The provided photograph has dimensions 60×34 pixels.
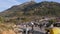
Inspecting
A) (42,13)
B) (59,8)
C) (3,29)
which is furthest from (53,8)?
(3,29)

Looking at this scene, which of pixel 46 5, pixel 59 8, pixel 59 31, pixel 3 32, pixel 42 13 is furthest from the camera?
pixel 46 5

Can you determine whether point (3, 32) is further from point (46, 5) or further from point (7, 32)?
point (46, 5)

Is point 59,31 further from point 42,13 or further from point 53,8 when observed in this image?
point 53,8

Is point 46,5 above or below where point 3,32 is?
above

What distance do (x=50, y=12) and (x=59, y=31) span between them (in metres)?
81.6

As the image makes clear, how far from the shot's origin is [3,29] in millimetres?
10711

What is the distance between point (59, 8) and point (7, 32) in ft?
282

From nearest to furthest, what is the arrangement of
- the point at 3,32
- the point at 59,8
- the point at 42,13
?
1. the point at 3,32
2. the point at 42,13
3. the point at 59,8

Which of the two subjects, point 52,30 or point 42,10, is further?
point 42,10

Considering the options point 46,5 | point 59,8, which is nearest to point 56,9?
point 59,8

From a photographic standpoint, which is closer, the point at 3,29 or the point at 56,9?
the point at 3,29

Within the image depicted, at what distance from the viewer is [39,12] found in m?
92.8

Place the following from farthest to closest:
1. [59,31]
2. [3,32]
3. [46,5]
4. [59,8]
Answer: [46,5] → [59,8] → [3,32] → [59,31]

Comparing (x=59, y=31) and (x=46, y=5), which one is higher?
(x=46, y=5)
